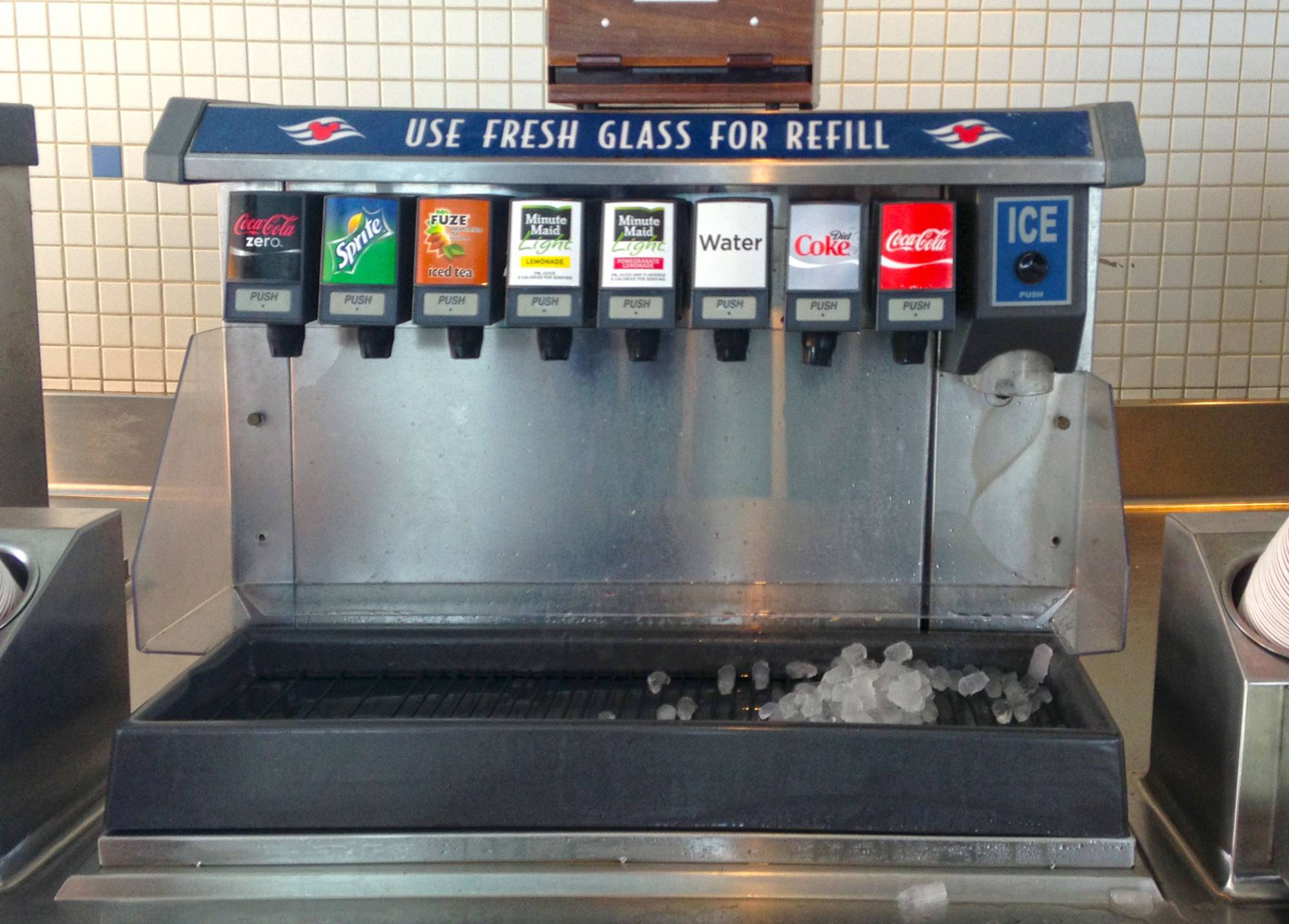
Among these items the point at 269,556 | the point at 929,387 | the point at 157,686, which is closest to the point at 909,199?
the point at 929,387

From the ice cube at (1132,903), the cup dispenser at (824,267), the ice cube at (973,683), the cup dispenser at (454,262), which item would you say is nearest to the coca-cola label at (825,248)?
the cup dispenser at (824,267)

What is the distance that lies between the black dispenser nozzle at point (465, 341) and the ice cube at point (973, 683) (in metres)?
0.45

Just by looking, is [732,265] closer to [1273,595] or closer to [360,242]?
[360,242]

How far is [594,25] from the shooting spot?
38.1 inches

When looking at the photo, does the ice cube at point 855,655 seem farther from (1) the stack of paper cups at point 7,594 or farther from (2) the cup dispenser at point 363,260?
(1) the stack of paper cups at point 7,594

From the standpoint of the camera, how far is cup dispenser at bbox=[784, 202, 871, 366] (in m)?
0.85

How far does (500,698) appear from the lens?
0.94 meters

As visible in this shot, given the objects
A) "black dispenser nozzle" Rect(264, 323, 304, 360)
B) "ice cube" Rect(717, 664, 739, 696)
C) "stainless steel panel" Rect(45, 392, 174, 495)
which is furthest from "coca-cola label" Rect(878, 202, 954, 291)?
"stainless steel panel" Rect(45, 392, 174, 495)

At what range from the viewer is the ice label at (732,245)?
845mm

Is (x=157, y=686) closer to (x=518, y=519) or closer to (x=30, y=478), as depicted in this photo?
(x=30, y=478)

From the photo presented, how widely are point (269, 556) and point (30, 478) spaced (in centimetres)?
37

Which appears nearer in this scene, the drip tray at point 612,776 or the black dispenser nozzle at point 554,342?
the drip tray at point 612,776

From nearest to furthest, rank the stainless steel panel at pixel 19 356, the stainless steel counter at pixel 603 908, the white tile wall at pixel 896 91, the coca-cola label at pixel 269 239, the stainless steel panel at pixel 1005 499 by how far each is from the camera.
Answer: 1. the stainless steel counter at pixel 603 908
2. the coca-cola label at pixel 269 239
3. the stainless steel panel at pixel 1005 499
4. the stainless steel panel at pixel 19 356
5. the white tile wall at pixel 896 91

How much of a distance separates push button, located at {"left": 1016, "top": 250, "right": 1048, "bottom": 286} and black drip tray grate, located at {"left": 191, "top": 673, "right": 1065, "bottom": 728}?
1.04 ft
